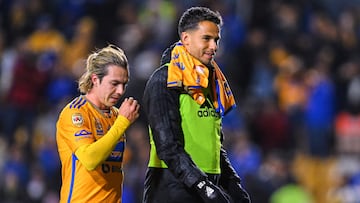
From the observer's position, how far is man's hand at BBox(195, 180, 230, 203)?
251 inches

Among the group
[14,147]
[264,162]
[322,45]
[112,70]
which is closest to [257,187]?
[264,162]

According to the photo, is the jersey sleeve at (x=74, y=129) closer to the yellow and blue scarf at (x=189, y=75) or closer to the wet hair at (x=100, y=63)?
the wet hair at (x=100, y=63)

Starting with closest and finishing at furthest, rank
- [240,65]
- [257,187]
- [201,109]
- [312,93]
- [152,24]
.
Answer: [201,109] < [257,187] < [312,93] < [240,65] < [152,24]

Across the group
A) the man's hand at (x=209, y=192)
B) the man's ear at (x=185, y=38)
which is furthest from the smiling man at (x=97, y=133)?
the man's hand at (x=209, y=192)

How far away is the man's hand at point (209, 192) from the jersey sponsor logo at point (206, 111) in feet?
1.57

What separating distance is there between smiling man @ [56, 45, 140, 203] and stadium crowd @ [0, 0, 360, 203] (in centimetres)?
688

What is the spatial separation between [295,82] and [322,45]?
0.85m

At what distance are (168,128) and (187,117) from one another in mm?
175

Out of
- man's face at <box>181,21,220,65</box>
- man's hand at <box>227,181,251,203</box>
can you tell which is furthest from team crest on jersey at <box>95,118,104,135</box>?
man's hand at <box>227,181,251,203</box>

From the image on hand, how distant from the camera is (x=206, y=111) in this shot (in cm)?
667

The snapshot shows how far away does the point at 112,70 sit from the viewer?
6.88 m

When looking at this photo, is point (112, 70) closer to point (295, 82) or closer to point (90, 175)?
point (90, 175)

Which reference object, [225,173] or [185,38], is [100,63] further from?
[225,173]

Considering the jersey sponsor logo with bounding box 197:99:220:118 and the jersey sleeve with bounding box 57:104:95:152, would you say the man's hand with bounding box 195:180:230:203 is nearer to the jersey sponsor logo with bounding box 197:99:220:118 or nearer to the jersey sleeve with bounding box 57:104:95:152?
the jersey sponsor logo with bounding box 197:99:220:118
